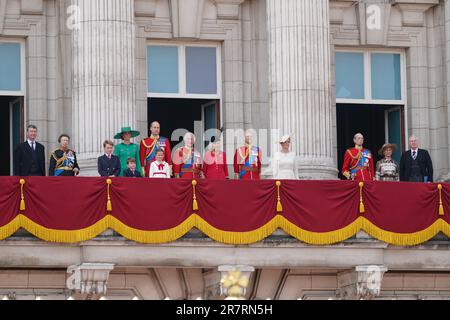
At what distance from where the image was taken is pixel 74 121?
5150cm

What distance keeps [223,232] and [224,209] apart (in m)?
0.64

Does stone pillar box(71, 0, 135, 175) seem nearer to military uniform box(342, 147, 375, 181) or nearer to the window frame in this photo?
the window frame

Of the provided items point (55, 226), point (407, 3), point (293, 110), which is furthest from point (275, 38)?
point (55, 226)

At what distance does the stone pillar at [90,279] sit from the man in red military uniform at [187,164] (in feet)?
13.7

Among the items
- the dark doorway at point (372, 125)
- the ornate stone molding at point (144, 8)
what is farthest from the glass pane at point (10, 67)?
the dark doorway at point (372, 125)

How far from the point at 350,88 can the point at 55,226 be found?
14.5 m

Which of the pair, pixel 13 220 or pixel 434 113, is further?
pixel 434 113

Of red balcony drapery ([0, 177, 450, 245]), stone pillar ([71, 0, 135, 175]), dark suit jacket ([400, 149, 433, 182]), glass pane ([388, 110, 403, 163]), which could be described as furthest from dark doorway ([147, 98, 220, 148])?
red balcony drapery ([0, 177, 450, 245])

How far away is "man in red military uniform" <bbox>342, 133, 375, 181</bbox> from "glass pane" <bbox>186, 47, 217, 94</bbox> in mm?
6586

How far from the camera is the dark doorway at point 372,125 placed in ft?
189

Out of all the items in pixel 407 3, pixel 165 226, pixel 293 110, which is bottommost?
pixel 165 226

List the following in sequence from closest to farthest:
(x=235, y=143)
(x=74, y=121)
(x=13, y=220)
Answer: (x=13, y=220)
(x=74, y=121)
(x=235, y=143)

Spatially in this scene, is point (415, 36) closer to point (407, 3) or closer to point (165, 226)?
point (407, 3)

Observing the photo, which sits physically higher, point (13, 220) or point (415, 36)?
point (415, 36)
